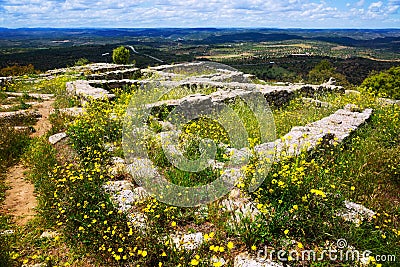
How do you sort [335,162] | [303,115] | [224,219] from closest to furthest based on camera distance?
[224,219] → [335,162] → [303,115]

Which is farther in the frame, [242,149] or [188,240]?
[242,149]

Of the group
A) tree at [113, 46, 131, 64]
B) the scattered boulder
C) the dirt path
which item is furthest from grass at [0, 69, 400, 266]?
tree at [113, 46, 131, 64]

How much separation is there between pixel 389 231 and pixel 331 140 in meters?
2.83

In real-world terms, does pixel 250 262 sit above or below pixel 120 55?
below

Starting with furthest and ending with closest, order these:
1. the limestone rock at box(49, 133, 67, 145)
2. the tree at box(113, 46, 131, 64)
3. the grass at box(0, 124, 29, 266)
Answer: the tree at box(113, 46, 131, 64)
the limestone rock at box(49, 133, 67, 145)
the grass at box(0, 124, 29, 266)

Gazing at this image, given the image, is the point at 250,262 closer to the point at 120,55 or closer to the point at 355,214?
the point at 355,214

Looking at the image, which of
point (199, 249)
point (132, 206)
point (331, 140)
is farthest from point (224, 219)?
point (331, 140)

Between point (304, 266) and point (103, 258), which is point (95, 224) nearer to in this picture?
point (103, 258)

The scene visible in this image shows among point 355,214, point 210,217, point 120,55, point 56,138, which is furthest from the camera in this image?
point 120,55

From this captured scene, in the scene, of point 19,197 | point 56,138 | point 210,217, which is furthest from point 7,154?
point 210,217

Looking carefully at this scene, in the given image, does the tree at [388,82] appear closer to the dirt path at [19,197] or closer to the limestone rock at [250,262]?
the limestone rock at [250,262]

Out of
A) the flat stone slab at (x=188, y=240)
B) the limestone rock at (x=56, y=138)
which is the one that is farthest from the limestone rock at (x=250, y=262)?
the limestone rock at (x=56, y=138)

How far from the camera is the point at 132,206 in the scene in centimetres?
418

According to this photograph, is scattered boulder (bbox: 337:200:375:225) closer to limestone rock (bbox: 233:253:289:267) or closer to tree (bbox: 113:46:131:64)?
limestone rock (bbox: 233:253:289:267)
